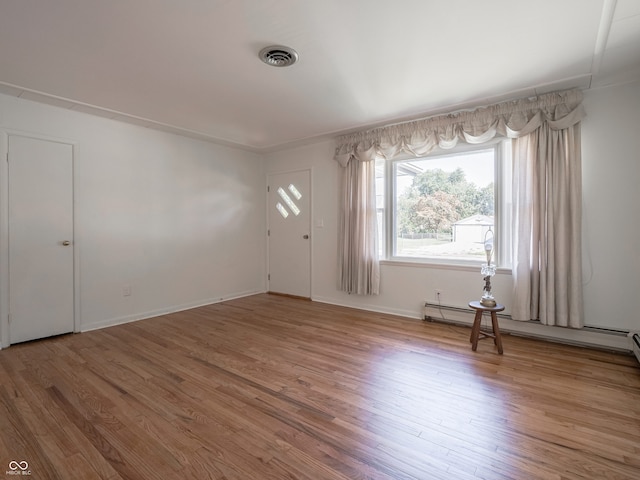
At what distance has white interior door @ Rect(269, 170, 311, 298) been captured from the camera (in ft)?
16.8

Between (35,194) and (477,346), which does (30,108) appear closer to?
(35,194)

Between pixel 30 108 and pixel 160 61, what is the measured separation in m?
1.83

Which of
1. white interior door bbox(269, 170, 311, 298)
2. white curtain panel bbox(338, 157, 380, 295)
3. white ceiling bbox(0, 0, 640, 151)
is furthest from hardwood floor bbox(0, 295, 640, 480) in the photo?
white ceiling bbox(0, 0, 640, 151)

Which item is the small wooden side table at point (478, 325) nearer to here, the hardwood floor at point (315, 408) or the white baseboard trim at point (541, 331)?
the hardwood floor at point (315, 408)

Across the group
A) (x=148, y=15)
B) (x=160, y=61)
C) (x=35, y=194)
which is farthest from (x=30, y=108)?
(x=148, y=15)

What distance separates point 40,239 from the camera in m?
3.25

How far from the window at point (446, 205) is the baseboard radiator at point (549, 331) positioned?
60 cm

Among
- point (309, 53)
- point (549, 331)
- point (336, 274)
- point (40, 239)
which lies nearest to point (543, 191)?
point (549, 331)

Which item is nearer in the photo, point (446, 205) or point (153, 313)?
point (446, 205)

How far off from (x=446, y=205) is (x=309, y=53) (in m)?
2.43

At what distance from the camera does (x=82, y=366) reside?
2.62 metres

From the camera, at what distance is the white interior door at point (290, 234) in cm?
512

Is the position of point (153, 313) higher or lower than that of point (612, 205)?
lower

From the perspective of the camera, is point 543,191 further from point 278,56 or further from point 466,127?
point 278,56
